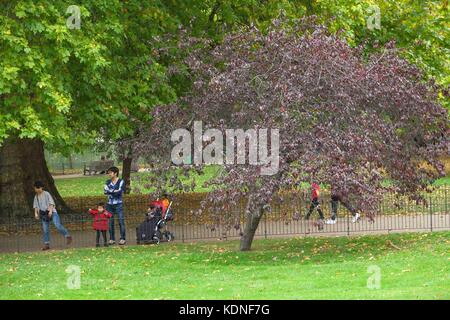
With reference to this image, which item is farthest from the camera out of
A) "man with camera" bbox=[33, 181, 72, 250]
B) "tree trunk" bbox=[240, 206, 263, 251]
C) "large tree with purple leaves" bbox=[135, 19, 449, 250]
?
"man with camera" bbox=[33, 181, 72, 250]

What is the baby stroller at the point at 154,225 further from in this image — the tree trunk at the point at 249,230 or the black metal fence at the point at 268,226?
the tree trunk at the point at 249,230

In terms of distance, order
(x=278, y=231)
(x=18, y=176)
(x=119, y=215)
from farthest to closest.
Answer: (x=18, y=176) < (x=278, y=231) < (x=119, y=215)

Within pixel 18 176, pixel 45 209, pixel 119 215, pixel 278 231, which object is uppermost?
pixel 18 176

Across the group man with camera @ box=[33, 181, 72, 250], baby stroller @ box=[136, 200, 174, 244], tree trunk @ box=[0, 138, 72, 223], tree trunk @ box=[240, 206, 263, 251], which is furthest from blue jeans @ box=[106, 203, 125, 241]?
tree trunk @ box=[0, 138, 72, 223]

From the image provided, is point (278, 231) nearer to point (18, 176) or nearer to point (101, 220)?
point (101, 220)

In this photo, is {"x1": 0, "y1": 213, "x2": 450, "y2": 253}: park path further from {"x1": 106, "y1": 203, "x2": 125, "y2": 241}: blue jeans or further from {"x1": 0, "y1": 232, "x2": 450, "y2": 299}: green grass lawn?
{"x1": 0, "y1": 232, "x2": 450, "y2": 299}: green grass lawn

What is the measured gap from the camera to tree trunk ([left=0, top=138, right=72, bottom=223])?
30750mm

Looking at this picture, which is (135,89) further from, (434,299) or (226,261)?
(434,299)

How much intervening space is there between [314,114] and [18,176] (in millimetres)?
13447

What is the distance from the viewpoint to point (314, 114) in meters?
20.5

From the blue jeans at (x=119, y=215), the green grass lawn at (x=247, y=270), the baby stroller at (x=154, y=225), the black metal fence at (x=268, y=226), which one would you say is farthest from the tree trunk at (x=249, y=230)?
the blue jeans at (x=119, y=215)

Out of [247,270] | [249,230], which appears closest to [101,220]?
[249,230]

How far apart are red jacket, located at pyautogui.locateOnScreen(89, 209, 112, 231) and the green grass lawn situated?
874 mm

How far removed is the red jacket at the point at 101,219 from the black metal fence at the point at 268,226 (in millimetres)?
1100
